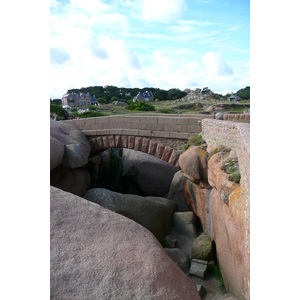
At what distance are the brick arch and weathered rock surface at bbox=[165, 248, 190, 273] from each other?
3.18m

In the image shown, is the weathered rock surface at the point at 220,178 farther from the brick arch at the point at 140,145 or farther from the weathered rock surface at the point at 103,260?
the brick arch at the point at 140,145

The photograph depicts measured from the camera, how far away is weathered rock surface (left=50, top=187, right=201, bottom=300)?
2424mm

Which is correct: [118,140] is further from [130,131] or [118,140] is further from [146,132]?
[146,132]

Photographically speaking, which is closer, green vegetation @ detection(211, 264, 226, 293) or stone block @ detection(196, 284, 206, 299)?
stone block @ detection(196, 284, 206, 299)

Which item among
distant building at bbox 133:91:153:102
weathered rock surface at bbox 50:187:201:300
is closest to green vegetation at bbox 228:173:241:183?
weathered rock surface at bbox 50:187:201:300

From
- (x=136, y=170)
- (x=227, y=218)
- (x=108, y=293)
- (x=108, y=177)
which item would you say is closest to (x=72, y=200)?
(x=108, y=293)

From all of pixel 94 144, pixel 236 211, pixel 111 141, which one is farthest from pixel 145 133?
pixel 236 211

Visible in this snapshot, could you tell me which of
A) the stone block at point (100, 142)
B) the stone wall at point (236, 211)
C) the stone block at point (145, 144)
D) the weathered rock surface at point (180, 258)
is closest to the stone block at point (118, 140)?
the stone block at point (100, 142)

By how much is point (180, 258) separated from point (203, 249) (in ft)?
2.16

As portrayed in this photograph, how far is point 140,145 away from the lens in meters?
10.8

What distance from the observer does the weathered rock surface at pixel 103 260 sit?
7.95 feet

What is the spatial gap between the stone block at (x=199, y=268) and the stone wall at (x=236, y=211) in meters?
0.70

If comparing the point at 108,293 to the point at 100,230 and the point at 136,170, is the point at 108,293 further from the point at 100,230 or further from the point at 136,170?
the point at 136,170

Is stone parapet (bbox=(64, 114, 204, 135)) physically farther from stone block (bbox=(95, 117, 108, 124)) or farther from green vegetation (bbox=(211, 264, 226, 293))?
green vegetation (bbox=(211, 264, 226, 293))
